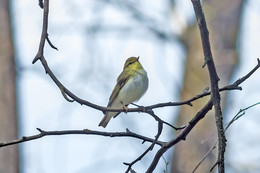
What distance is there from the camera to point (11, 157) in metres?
4.30

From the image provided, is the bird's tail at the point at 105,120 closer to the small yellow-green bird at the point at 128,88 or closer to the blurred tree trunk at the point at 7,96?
the small yellow-green bird at the point at 128,88

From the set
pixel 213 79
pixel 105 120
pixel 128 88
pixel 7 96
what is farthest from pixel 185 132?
pixel 7 96

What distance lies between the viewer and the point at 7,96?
4613mm

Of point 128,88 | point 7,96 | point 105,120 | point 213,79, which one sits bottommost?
point 213,79

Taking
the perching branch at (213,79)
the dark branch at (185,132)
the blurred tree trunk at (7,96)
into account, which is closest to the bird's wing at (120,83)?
the blurred tree trunk at (7,96)

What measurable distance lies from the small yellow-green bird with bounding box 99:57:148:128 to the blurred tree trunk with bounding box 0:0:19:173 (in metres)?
0.84

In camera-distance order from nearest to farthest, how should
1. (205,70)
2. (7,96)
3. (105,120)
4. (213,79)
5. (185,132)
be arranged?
(213,79) → (185,132) → (105,120) → (7,96) → (205,70)

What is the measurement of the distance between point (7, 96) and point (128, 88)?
4.29 feet

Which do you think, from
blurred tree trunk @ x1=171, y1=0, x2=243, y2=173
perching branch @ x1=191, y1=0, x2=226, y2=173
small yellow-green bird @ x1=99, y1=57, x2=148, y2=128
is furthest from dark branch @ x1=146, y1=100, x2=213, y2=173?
blurred tree trunk @ x1=171, y1=0, x2=243, y2=173

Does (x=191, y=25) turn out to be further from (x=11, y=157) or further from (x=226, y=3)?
(x=11, y=157)

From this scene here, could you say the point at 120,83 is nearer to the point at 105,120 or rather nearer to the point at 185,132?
the point at 105,120

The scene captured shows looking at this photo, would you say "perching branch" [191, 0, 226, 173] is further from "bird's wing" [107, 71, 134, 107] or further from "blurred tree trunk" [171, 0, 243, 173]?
"blurred tree trunk" [171, 0, 243, 173]

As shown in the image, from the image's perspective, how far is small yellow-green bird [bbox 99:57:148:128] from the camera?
3.90 meters

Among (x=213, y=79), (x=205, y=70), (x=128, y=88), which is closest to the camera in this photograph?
(x=213, y=79)
